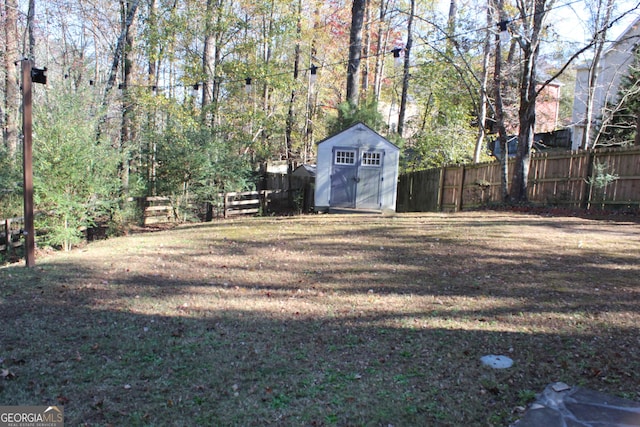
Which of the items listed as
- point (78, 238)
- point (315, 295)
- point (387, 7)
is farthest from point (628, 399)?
point (387, 7)

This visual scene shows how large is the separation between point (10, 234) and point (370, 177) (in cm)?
1008

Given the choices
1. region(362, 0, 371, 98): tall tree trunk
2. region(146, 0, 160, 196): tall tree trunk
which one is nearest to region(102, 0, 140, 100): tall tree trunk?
region(146, 0, 160, 196): tall tree trunk

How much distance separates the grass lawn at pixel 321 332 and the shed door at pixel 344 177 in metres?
7.63

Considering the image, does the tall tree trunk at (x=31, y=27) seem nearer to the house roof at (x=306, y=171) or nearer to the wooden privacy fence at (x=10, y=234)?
the wooden privacy fence at (x=10, y=234)

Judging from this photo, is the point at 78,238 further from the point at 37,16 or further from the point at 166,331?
the point at 37,16

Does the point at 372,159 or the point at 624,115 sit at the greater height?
the point at 624,115

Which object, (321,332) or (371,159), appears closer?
(321,332)

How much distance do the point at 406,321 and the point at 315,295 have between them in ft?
4.19

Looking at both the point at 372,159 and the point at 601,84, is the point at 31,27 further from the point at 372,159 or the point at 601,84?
the point at 601,84

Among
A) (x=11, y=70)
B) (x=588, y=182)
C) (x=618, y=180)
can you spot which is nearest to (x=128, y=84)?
(x=11, y=70)

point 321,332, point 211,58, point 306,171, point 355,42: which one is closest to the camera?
point 321,332

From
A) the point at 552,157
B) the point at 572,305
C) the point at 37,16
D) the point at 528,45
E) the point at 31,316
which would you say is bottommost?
the point at 31,316

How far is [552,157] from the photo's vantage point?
1355cm

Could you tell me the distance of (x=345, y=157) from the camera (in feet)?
50.2
